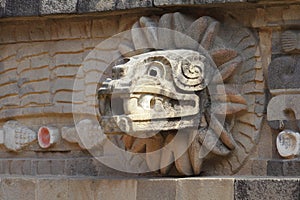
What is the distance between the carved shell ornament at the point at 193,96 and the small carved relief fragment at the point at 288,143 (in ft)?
0.60

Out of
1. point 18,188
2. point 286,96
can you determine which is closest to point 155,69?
A: point 286,96

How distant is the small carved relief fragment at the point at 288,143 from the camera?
19.9 ft

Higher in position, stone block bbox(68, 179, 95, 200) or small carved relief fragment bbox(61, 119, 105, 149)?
small carved relief fragment bbox(61, 119, 105, 149)

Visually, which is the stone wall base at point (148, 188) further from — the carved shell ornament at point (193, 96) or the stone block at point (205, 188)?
the carved shell ornament at point (193, 96)

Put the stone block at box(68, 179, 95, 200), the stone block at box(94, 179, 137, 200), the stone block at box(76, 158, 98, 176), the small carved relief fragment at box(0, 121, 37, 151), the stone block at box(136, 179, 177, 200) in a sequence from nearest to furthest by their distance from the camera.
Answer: the stone block at box(136, 179, 177, 200) < the stone block at box(94, 179, 137, 200) < the stone block at box(68, 179, 95, 200) < the stone block at box(76, 158, 98, 176) < the small carved relief fragment at box(0, 121, 37, 151)

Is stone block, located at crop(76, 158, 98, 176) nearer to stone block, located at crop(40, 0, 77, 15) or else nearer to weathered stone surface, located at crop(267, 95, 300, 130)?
stone block, located at crop(40, 0, 77, 15)

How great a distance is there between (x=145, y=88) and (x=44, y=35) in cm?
132

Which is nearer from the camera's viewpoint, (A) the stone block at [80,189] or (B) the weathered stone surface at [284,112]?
(B) the weathered stone surface at [284,112]

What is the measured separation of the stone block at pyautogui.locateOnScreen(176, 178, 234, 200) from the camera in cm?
609

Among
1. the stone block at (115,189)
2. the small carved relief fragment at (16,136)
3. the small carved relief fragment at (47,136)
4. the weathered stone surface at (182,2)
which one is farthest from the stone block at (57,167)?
the weathered stone surface at (182,2)

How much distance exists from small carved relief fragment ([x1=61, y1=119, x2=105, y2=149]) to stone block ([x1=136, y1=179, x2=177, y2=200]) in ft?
1.74

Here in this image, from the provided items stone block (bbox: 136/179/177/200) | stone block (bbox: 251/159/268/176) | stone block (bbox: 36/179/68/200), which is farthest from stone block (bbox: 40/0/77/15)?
stone block (bbox: 251/159/268/176)

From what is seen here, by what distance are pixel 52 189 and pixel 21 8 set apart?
1.17 m

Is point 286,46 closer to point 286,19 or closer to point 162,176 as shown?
point 286,19
